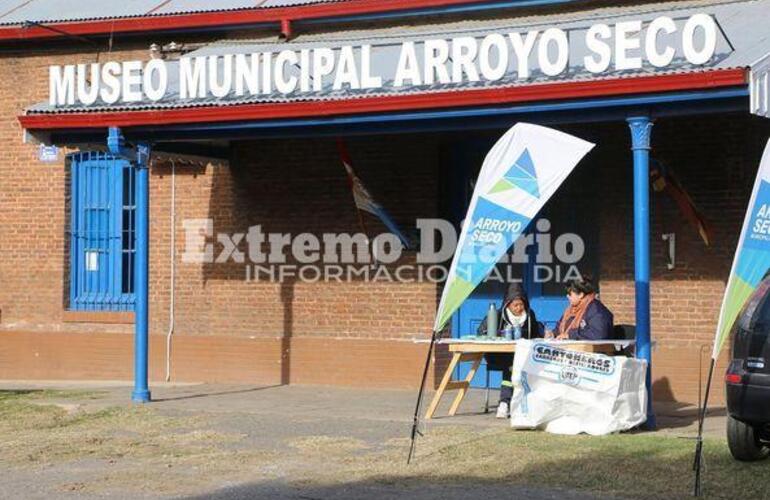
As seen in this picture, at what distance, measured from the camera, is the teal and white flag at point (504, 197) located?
36.0 ft

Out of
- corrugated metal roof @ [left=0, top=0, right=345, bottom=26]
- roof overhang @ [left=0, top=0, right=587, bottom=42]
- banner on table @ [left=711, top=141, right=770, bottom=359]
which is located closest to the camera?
banner on table @ [left=711, top=141, right=770, bottom=359]

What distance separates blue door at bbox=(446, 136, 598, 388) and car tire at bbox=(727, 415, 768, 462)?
5.47 m

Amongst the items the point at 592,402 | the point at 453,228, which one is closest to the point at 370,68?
the point at 453,228

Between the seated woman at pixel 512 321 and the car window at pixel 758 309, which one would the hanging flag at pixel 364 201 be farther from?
the car window at pixel 758 309

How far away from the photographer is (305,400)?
50.1 feet

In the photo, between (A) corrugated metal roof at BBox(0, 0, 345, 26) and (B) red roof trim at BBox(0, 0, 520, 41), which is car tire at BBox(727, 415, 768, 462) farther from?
(A) corrugated metal roof at BBox(0, 0, 345, 26)

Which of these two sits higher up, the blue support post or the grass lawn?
the blue support post

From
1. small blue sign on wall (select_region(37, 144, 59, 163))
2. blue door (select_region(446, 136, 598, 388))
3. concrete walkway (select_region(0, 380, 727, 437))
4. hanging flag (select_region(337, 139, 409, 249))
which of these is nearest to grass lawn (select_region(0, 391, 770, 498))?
concrete walkway (select_region(0, 380, 727, 437))

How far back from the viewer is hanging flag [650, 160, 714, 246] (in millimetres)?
14617

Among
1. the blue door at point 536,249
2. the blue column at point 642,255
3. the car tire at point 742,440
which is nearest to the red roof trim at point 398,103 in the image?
the blue column at point 642,255

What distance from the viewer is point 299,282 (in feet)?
56.3

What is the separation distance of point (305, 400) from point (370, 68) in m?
3.81

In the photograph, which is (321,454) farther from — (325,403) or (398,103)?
(398,103)

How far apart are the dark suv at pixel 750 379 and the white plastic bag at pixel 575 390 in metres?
1.59
